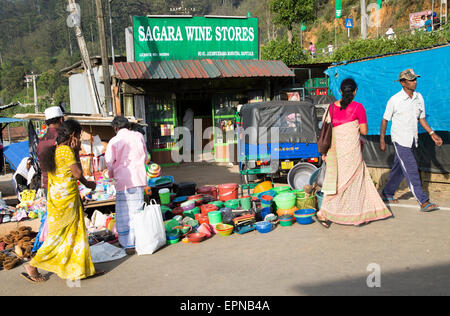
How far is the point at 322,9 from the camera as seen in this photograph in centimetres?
5941

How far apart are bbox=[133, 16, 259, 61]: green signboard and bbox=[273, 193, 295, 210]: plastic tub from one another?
27.8ft

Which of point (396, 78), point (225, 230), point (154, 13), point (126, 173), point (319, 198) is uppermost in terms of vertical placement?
point (154, 13)

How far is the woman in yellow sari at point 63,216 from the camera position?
4250 mm

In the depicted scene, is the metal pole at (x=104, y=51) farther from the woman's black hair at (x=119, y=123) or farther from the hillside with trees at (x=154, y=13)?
the hillside with trees at (x=154, y=13)

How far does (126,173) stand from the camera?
18.1 ft

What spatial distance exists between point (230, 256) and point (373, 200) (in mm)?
2204

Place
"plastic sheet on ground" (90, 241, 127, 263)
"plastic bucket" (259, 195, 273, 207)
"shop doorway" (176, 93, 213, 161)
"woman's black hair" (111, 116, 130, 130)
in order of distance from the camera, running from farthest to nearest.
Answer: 1. "shop doorway" (176, 93, 213, 161)
2. "plastic bucket" (259, 195, 273, 207)
3. "woman's black hair" (111, 116, 130, 130)
4. "plastic sheet on ground" (90, 241, 127, 263)

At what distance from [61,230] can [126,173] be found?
55.7 inches

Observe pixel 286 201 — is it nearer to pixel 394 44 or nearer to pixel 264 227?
pixel 264 227

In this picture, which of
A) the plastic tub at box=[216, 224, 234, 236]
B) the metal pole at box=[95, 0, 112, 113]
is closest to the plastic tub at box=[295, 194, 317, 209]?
the plastic tub at box=[216, 224, 234, 236]

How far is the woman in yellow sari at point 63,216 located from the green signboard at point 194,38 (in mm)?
9182

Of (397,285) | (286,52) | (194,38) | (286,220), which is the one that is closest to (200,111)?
(194,38)

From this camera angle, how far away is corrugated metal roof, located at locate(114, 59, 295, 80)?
1224 cm

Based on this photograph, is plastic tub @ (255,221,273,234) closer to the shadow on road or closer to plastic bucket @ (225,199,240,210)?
plastic bucket @ (225,199,240,210)
